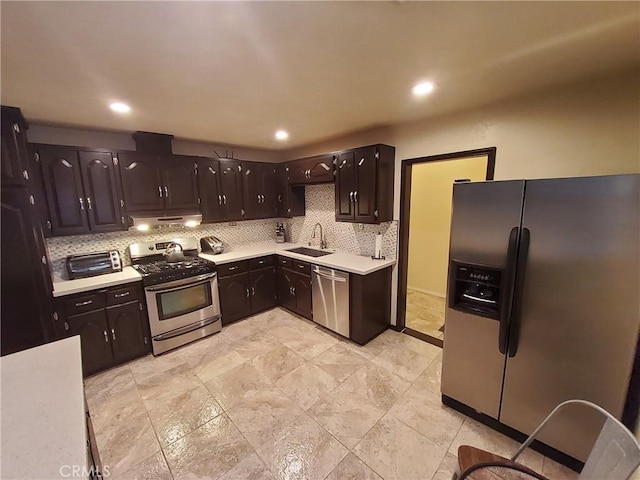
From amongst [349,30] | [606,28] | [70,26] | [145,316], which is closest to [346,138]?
[349,30]

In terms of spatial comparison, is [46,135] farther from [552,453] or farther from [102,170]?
[552,453]

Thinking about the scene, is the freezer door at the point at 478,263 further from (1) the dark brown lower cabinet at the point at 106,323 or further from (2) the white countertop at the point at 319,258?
(1) the dark brown lower cabinet at the point at 106,323

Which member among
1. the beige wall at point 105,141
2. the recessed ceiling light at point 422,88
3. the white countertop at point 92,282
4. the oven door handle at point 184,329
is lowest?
the oven door handle at point 184,329

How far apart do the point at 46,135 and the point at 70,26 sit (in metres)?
2.13

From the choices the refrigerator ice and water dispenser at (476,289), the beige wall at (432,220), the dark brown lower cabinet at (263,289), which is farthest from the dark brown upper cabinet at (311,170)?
the refrigerator ice and water dispenser at (476,289)

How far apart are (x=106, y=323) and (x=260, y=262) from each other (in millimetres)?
1776

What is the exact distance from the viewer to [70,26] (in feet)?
3.77

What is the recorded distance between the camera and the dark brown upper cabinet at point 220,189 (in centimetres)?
337

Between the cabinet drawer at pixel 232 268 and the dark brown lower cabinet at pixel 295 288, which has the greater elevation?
the cabinet drawer at pixel 232 268

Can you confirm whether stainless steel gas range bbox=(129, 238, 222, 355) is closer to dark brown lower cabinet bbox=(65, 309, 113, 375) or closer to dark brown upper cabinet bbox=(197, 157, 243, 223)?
dark brown lower cabinet bbox=(65, 309, 113, 375)

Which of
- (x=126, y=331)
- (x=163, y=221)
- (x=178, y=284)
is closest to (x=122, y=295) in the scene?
(x=126, y=331)

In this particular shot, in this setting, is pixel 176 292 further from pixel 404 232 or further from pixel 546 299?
pixel 546 299

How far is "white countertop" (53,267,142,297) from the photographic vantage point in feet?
7.51

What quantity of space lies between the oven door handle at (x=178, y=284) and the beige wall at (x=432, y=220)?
316cm
